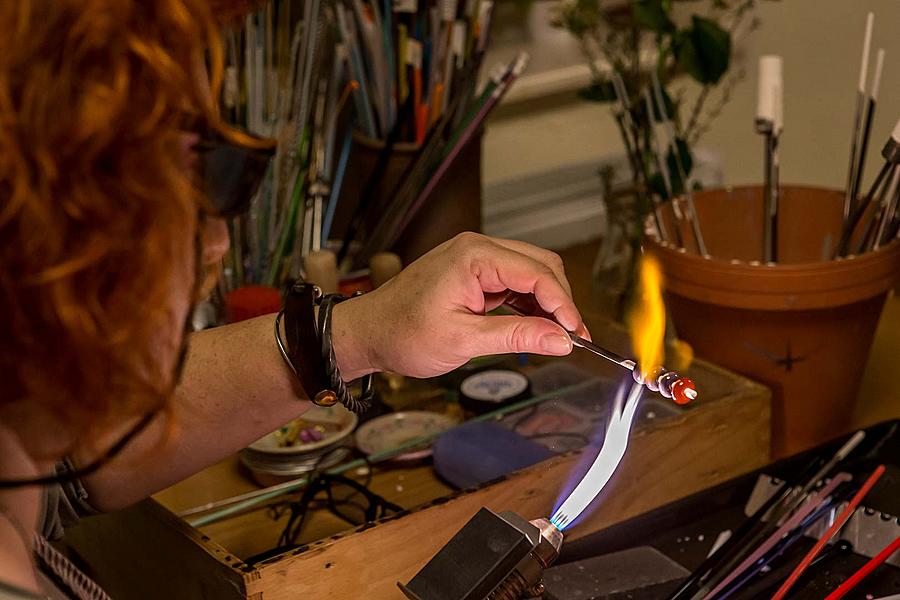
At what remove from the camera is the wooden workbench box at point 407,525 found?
75 centimetres

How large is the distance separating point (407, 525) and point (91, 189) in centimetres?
42

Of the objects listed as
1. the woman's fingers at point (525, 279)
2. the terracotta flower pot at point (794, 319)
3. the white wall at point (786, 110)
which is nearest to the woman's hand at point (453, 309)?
the woman's fingers at point (525, 279)

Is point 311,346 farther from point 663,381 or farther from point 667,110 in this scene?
point 667,110

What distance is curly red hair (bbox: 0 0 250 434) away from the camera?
1.38 feet

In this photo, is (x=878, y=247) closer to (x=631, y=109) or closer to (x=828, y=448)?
(x=828, y=448)

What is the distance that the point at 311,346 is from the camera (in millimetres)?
779

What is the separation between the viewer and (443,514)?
801 mm

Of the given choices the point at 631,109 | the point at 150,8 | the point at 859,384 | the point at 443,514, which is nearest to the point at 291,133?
the point at 631,109

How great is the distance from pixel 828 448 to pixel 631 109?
17.2 inches

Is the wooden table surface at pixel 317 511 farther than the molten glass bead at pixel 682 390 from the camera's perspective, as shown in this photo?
Yes

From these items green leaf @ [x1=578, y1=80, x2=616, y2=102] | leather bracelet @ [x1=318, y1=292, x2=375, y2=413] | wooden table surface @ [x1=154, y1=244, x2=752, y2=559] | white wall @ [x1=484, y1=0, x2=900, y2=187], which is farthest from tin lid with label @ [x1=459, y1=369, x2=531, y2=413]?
white wall @ [x1=484, y1=0, x2=900, y2=187]

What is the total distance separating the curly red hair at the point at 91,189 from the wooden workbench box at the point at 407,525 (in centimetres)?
30

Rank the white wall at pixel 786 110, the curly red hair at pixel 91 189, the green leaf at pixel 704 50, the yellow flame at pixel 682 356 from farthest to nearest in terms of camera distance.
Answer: the white wall at pixel 786 110 < the green leaf at pixel 704 50 < the yellow flame at pixel 682 356 < the curly red hair at pixel 91 189

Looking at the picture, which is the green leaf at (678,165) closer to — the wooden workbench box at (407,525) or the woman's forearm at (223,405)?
the wooden workbench box at (407,525)
